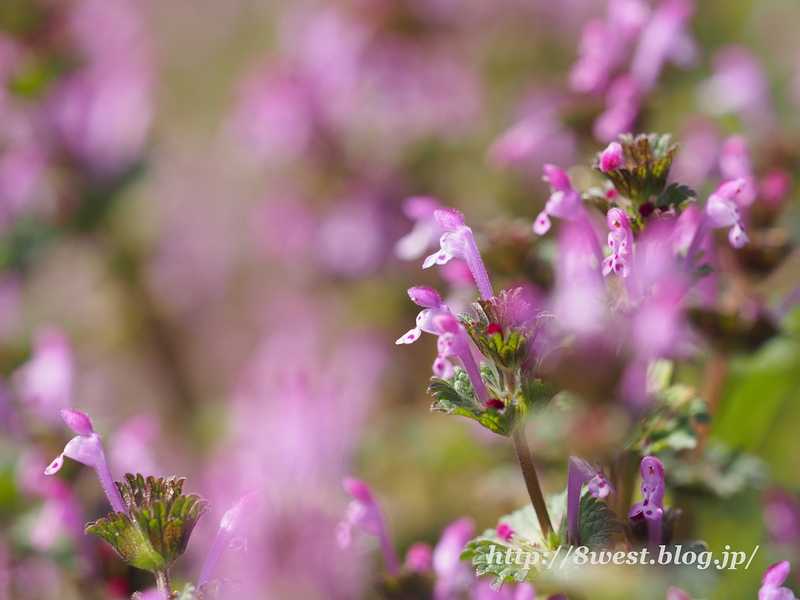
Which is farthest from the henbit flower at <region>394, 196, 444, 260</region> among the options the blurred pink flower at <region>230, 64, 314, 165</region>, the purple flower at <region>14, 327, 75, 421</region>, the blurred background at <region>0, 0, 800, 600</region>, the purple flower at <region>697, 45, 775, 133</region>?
the blurred pink flower at <region>230, 64, 314, 165</region>

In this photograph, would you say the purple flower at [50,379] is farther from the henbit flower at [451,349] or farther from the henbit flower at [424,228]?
the henbit flower at [451,349]

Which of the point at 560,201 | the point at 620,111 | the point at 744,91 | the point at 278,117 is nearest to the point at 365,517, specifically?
the point at 560,201

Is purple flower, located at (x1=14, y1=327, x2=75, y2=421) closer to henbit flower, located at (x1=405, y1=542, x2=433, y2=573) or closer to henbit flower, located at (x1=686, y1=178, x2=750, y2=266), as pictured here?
henbit flower, located at (x1=405, y1=542, x2=433, y2=573)

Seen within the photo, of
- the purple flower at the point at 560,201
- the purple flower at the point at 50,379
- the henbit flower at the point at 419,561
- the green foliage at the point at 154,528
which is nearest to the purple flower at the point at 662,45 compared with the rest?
the purple flower at the point at 560,201

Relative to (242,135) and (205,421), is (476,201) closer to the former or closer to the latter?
(242,135)

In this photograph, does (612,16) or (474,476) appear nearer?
(612,16)

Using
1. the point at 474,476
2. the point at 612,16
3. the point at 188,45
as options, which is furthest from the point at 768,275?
the point at 188,45
